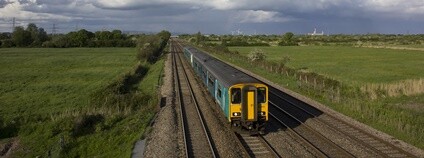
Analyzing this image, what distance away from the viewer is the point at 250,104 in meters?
17.1

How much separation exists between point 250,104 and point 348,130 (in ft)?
15.9

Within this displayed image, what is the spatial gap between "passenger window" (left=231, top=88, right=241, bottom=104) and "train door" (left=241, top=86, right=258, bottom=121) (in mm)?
227

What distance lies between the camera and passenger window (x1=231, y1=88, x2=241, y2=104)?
55.9 feet

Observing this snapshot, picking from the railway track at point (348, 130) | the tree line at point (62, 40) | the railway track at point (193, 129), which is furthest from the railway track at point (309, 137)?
the tree line at point (62, 40)

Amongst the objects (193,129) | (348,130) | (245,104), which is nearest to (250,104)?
(245,104)

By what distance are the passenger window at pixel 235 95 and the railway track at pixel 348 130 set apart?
4712 millimetres

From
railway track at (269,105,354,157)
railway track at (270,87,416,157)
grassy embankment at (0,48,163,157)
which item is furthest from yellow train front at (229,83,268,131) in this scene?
grassy embankment at (0,48,163,157)

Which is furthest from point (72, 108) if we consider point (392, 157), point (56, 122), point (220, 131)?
point (392, 157)

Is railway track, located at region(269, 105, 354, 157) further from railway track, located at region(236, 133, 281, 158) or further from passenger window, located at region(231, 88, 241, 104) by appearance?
passenger window, located at region(231, 88, 241, 104)

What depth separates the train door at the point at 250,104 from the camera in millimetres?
17031

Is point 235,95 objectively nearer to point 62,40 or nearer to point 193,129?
point 193,129

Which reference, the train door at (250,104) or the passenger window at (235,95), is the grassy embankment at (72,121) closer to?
the passenger window at (235,95)

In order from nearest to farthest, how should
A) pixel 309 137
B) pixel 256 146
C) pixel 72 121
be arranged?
pixel 256 146 < pixel 309 137 < pixel 72 121

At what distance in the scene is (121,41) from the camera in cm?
14788
